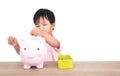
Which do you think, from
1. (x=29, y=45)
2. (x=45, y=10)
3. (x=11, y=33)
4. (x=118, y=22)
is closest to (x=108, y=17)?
(x=118, y=22)

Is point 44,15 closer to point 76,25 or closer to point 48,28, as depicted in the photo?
point 48,28

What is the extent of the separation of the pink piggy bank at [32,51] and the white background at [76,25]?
500 mm

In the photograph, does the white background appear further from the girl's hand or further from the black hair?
the girl's hand

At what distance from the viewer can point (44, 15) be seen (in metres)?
1.71

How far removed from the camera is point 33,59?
4.41 ft

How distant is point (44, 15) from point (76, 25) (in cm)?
29

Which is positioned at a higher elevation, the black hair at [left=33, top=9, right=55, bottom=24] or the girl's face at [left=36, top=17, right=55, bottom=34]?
the black hair at [left=33, top=9, right=55, bottom=24]

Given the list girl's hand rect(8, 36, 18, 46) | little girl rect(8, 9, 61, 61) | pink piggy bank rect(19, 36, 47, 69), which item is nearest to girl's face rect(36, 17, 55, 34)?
little girl rect(8, 9, 61, 61)

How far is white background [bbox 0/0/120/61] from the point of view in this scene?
188cm

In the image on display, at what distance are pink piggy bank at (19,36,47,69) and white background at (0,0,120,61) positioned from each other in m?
0.50

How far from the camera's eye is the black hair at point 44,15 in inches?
67.6

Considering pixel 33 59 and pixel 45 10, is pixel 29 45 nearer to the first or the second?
pixel 33 59

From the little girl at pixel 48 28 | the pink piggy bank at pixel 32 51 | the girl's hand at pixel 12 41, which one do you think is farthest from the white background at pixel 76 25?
the pink piggy bank at pixel 32 51

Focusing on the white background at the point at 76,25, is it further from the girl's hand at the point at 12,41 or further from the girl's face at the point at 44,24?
the girl's hand at the point at 12,41
